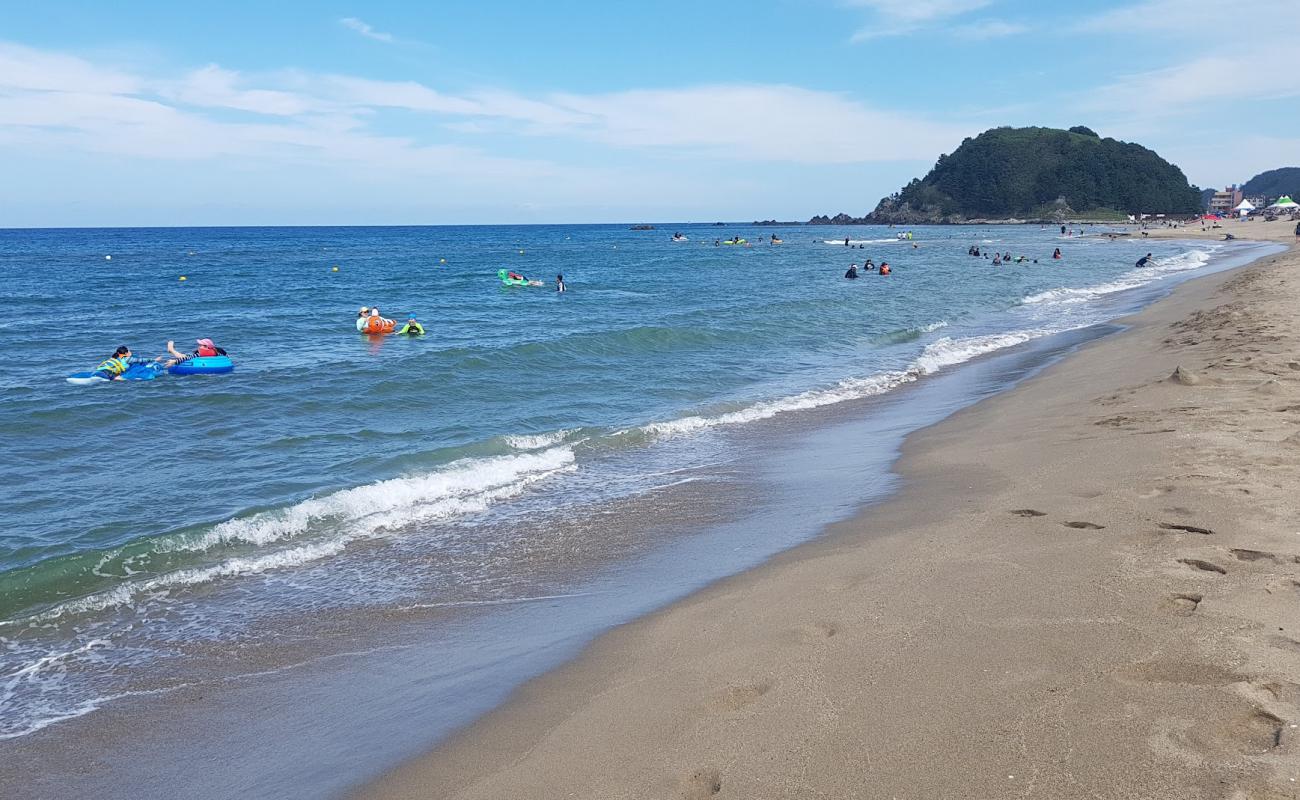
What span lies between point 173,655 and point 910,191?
20274 centimetres

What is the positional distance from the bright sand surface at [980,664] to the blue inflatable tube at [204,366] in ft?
55.7

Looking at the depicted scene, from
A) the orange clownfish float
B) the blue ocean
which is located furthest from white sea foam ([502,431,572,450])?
the orange clownfish float

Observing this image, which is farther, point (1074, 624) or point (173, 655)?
point (173, 655)

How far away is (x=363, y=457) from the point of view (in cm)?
1221

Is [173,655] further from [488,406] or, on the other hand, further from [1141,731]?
[488,406]

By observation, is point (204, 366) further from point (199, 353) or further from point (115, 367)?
point (115, 367)

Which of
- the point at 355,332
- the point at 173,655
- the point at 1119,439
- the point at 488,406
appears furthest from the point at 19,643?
the point at 355,332

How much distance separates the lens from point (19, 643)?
21.9 ft

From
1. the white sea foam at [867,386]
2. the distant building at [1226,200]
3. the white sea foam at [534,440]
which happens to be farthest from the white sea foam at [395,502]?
the distant building at [1226,200]

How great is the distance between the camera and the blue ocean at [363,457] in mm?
6957

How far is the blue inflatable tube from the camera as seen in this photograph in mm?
19172

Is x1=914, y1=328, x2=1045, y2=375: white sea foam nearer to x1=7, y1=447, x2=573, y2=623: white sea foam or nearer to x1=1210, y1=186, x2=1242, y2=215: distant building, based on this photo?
x1=7, y1=447, x2=573, y2=623: white sea foam

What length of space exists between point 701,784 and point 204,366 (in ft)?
63.2

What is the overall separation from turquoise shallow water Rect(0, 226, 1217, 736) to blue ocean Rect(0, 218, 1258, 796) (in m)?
0.05
